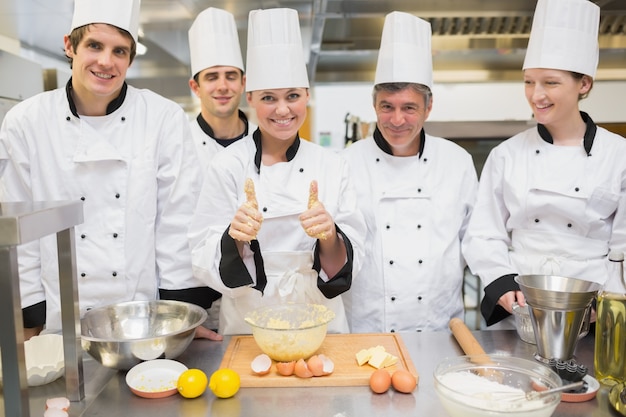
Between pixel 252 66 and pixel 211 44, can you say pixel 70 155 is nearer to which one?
pixel 252 66

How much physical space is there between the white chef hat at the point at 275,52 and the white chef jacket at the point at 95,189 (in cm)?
39

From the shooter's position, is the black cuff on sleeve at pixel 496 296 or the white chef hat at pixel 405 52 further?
the white chef hat at pixel 405 52

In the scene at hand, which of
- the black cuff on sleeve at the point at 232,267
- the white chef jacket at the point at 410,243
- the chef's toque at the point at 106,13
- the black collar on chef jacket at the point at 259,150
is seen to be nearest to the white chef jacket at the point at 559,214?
the white chef jacket at the point at 410,243

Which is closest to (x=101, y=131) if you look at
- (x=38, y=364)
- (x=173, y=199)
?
(x=173, y=199)

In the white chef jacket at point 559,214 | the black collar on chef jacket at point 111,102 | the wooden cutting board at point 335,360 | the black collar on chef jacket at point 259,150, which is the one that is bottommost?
the wooden cutting board at point 335,360

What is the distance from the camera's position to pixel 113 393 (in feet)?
3.92

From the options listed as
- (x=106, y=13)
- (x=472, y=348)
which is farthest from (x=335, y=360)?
(x=106, y=13)

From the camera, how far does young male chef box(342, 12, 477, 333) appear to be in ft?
6.08

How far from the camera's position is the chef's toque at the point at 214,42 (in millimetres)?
2398

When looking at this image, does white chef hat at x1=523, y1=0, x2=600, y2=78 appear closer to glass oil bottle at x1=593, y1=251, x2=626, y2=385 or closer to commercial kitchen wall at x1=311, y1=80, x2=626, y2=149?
glass oil bottle at x1=593, y1=251, x2=626, y2=385

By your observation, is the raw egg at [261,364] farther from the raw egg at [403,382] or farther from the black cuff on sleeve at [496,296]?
the black cuff on sleeve at [496,296]

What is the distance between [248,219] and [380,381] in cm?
51

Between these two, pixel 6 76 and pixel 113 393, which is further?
pixel 6 76

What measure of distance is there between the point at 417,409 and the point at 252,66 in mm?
1167
